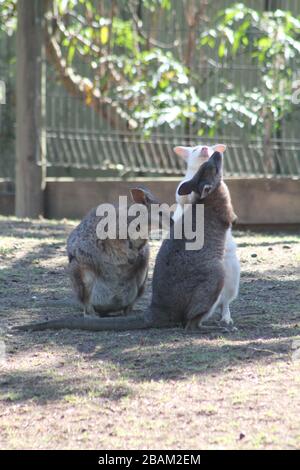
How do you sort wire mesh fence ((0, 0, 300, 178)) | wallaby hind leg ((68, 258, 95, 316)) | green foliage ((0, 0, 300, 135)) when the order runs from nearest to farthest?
wallaby hind leg ((68, 258, 95, 316)), green foliage ((0, 0, 300, 135)), wire mesh fence ((0, 0, 300, 178))

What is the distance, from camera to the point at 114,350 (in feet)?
18.2

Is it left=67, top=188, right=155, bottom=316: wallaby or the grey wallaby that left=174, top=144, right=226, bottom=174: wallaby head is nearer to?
left=67, top=188, right=155, bottom=316: wallaby

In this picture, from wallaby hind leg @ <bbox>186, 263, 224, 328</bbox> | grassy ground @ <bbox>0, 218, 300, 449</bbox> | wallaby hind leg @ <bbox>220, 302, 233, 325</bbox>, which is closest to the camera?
grassy ground @ <bbox>0, 218, 300, 449</bbox>

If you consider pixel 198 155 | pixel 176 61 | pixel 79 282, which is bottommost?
pixel 79 282

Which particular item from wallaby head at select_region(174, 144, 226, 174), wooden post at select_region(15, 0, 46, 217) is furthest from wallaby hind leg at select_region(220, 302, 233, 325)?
wooden post at select_region(15, 0, 46, 217)

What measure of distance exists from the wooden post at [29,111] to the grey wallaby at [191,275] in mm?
5481

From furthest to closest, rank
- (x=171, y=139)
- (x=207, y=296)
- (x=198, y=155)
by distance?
1. (x=171, y=139)
2. (x=198, y=155)
3. (x=207, y=296)

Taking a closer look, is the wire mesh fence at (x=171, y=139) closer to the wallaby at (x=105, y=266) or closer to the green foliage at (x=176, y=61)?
the green foliage at (x=176, y=61)

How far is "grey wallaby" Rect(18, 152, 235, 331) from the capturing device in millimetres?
5828

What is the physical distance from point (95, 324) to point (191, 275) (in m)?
0.68

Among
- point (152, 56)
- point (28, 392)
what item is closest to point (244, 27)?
point (152, 56)

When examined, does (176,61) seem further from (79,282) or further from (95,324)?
(95,324)

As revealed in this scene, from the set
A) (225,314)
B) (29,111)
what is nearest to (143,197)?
(225,314)

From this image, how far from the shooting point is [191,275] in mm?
5859
